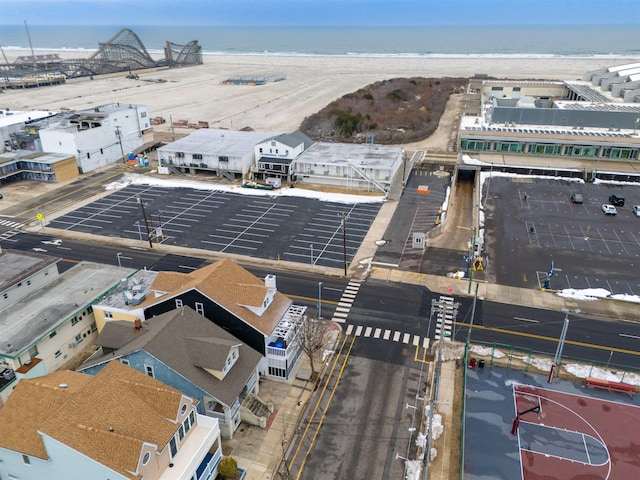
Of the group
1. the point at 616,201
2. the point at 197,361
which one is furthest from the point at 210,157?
the point at 616,201

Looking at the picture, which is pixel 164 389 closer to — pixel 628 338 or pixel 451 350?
pixel 451 350

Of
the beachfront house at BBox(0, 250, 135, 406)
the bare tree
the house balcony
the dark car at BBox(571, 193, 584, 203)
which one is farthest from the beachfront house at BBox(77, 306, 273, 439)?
the dark car at BBox(571, 193, 584, 203)

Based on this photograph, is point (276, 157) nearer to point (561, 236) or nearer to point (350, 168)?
point (350, 168)

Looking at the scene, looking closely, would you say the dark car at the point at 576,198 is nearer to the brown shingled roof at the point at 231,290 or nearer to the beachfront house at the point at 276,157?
the beachfront house at the point at 276,157

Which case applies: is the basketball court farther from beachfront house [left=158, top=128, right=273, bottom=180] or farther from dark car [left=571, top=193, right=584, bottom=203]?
beachfront house [left=158, top=128, right=273, bottom=180]

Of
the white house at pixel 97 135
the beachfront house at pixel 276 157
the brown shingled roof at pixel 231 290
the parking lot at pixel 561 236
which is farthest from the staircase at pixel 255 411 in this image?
the white house at pixel 97 135

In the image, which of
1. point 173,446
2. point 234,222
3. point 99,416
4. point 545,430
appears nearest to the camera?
point 99,416
